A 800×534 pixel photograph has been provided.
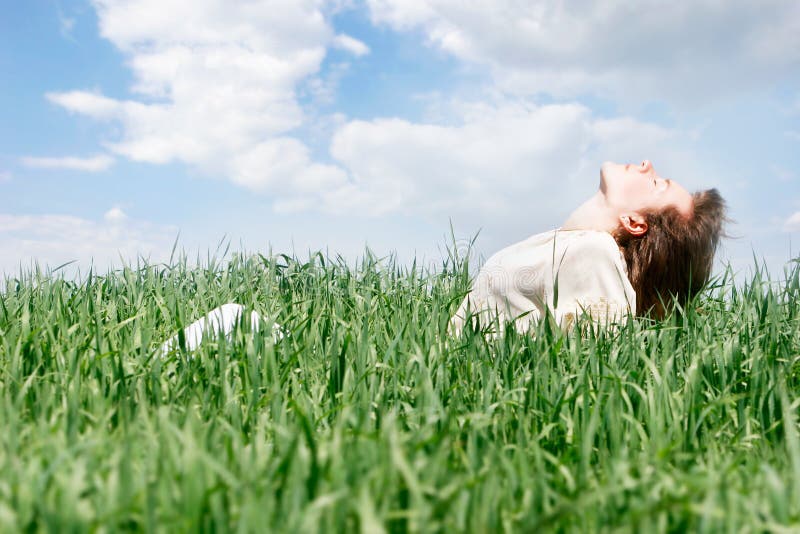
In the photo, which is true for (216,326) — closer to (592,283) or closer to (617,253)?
(592,283)

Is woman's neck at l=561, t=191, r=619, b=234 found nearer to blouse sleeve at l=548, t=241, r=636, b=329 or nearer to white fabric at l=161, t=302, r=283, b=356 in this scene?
blouse sleeve at l=548, t=241, r=636, b=329

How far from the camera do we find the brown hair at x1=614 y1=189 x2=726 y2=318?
11.6 ft

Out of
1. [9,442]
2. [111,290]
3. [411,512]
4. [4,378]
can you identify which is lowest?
[411,512]

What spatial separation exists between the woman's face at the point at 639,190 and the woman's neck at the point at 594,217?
1.7 inches

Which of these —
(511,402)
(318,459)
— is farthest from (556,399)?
(318,459)

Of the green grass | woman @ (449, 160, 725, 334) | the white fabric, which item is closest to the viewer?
the green grass

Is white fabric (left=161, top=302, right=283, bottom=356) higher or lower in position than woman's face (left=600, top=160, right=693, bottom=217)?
lower

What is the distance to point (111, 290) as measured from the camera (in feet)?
12.7

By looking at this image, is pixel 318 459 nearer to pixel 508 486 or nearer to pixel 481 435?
pixel 508 486

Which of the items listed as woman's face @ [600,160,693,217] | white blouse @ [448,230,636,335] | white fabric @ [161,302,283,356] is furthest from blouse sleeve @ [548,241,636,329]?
white fabric @ [161,302,283,356]

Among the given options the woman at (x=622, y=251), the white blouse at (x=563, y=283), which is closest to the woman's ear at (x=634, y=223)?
the woman at (x=622, y=251)

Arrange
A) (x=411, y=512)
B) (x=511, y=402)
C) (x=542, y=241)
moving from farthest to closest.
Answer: (x=542, y=241), (x=511, y=402), (x=411, y=512)

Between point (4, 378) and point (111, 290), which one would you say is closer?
point (4, 378)

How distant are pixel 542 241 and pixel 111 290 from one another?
2.33 m
